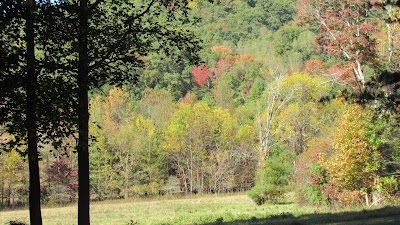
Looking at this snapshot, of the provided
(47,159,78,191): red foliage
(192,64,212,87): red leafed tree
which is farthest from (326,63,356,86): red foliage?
(192,64,212,87): red leafed tree

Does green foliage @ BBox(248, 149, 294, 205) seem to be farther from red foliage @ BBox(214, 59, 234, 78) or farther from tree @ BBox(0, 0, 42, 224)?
red foliage @ BBox(214, 59, 234, 78)

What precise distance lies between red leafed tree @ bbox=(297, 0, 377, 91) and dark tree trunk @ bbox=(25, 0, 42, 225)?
1863 cm

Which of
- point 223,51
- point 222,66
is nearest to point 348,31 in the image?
point 222,66

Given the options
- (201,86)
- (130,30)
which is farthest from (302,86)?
(130,30)

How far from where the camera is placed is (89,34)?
10.6 metres

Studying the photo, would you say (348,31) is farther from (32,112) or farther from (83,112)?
(32,112)

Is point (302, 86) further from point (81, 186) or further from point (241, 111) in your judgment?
point (81, 186)

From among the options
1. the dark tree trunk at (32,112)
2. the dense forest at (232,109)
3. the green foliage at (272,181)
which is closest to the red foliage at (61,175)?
the dense forest at (232,109)

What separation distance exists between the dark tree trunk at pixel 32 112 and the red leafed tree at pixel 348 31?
18.6 metres

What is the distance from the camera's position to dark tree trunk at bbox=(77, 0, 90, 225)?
32.5 ft

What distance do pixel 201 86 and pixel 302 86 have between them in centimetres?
3230

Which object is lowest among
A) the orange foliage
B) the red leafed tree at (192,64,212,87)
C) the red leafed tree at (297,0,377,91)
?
the red leafed tree at (297,0,377,91)

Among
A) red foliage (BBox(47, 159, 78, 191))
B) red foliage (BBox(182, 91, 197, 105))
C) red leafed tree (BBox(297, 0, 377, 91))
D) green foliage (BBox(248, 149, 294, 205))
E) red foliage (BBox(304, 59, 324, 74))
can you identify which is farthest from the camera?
red foliage (BBox(182, 91, 197, 105))

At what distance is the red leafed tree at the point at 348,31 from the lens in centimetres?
2544
